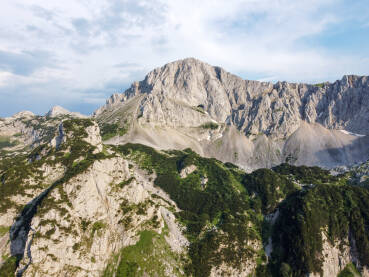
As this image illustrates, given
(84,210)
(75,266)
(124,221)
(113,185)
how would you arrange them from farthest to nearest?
(113,185) < (124,221) < (84,210) < (75,266)

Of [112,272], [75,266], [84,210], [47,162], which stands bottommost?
[112,272]

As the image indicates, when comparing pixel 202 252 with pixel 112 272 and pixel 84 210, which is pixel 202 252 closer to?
pixel 112 272

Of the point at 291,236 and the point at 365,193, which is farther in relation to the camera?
the point at 365,193

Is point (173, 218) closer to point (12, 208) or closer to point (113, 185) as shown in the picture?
point (113, 185)

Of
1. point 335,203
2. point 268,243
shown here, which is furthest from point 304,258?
point 335,203

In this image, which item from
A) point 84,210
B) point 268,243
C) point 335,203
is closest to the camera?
point 84,210

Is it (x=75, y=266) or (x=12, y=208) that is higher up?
(x=12, y=208)
